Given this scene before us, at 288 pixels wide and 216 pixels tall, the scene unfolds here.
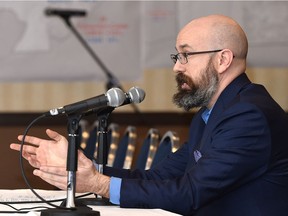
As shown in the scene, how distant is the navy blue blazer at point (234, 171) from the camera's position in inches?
129

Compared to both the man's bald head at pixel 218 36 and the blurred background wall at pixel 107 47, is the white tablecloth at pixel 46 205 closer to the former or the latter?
the man's bald head at pixel 218 36

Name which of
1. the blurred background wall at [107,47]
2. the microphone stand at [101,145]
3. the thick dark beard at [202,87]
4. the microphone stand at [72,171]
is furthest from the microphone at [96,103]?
the blurred background wall at [107,47]

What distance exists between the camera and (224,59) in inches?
145

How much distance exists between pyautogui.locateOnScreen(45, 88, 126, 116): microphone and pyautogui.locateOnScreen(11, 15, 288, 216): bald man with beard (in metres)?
0.31

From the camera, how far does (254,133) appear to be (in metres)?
3.34

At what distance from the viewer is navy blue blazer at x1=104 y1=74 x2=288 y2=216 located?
3266 mm

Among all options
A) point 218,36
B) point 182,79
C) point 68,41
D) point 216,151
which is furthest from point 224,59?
point 68,41

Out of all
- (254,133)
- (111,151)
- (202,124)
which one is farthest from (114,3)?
(254,133)

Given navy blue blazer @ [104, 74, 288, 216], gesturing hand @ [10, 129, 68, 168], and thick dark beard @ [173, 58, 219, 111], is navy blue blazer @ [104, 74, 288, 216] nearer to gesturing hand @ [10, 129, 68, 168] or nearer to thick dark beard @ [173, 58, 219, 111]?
thick dark beard @ [173, 58, 219, 111]

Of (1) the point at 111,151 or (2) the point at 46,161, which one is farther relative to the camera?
(1) the point at 111,151

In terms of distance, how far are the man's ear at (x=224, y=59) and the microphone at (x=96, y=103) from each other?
0.83 meters

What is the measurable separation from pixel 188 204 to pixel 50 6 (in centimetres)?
389

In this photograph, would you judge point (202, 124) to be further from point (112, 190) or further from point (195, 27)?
point (112, 190)

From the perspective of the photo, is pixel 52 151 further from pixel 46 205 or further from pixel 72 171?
pixel 46 205
